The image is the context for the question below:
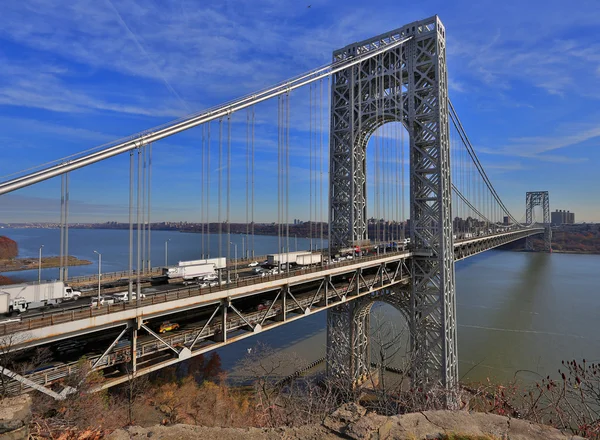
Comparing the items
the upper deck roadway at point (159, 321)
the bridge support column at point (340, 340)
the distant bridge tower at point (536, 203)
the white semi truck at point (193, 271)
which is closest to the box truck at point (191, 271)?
the white semi truck at point (193, 271)

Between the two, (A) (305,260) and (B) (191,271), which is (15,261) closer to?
(B) (191,271)

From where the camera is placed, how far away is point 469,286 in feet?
157

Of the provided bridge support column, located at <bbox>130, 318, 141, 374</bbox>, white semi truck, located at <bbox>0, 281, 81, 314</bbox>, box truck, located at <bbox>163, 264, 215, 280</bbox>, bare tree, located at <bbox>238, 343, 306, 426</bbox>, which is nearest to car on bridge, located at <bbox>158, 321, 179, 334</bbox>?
bridge support column, located at <bbox>130, 318, 141, 374</bbox>

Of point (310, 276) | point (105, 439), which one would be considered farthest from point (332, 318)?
point (105, 439)

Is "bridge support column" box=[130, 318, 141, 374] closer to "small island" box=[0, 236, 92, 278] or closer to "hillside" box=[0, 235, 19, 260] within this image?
"small island" box=[0, 236, 92, 278]

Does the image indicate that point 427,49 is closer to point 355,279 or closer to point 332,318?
point 355,279

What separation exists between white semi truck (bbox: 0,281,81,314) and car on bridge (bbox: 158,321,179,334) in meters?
3.11

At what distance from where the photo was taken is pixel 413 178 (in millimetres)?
20203

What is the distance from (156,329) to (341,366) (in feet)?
43.8

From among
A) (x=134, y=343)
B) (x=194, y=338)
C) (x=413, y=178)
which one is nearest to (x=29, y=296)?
(x=134, y=343)

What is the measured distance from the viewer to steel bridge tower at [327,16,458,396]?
19328 mm

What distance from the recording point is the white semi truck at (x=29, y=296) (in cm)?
885

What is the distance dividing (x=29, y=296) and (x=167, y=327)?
3.93 meters

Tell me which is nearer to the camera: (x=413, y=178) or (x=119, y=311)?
(x=119, y=311)
